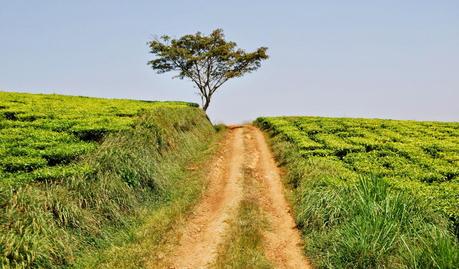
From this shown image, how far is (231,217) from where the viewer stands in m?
13.6

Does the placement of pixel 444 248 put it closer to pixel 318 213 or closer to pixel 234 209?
pixel 318 213

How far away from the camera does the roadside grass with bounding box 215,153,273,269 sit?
10359 mm

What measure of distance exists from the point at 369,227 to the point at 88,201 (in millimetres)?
7607

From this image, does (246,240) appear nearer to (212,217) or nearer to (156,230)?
(212,217)

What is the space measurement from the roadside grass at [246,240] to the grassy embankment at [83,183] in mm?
1939

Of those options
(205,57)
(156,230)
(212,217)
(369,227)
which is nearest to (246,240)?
(212,217)

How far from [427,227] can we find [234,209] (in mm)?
6120

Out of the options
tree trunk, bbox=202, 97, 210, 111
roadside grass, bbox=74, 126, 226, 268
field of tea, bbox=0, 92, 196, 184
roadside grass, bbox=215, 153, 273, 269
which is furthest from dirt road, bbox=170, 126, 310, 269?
tree trunk, bbox=202, 97, 210, 111

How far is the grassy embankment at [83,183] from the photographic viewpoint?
9.47 m

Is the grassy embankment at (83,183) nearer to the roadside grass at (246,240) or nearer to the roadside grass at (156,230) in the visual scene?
the roadside grass at (156,230)

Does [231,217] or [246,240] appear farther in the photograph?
[231,217]

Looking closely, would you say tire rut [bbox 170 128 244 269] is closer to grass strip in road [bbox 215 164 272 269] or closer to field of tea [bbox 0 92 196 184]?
grass strip in road [bbox 215 164 272 269]

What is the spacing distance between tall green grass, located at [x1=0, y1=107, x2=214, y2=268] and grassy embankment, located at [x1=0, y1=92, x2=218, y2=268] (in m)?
0.02

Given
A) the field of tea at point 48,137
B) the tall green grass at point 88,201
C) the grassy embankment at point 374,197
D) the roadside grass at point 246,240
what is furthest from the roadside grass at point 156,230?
the grassy embankment at point 374,197
